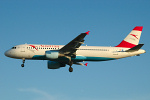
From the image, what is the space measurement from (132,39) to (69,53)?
48.2 feet

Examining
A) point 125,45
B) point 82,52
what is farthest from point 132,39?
point 82,52

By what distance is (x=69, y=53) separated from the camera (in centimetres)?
5941

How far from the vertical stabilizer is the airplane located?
3.81ft

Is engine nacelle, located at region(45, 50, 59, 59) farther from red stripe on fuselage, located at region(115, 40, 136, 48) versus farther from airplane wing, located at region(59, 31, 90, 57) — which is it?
red stripe on fuselage, located at region(115, 40, 136, 48)

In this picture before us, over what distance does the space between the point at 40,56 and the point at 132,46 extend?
18435 mm

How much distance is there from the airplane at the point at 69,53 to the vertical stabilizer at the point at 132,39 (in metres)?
1.16

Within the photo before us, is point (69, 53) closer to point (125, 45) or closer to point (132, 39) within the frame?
point (125, 45)

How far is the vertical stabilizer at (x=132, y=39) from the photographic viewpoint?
215 feet

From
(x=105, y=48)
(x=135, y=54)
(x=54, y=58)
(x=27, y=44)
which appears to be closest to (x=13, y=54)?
(x=27, y=44)

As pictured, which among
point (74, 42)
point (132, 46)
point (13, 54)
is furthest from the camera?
point (132, 46)

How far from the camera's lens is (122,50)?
207 ft

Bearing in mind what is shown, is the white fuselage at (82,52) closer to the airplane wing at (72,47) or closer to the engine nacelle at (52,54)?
the engine nacelle at (52,54)

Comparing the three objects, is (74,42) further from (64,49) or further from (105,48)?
(105,48)

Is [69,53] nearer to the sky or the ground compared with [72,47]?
nearer to the ground
